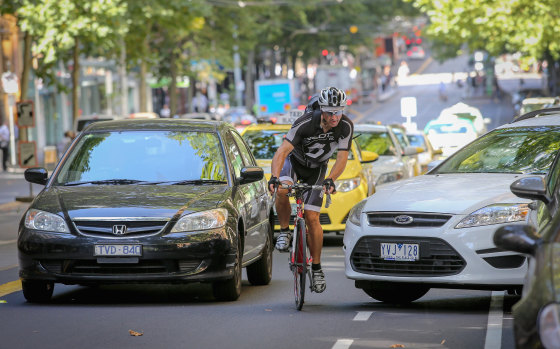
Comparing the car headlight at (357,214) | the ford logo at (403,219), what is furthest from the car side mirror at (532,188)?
the car headlight at (357,214)

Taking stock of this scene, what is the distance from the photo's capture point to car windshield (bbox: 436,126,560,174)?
410 inches

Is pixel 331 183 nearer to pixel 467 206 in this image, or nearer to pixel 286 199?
pixel 286 199

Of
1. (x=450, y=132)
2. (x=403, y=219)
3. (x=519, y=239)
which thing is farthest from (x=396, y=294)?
(x=450, y=132)

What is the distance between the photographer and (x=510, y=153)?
1064 centimetres

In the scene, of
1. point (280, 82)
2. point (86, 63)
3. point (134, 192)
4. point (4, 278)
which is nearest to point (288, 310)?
point (134, 192)

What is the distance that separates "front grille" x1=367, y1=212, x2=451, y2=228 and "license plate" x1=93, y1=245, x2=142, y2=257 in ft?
5.86

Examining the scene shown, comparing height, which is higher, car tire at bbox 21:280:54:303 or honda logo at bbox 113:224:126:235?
honda logo at bbox 113:224:126:235

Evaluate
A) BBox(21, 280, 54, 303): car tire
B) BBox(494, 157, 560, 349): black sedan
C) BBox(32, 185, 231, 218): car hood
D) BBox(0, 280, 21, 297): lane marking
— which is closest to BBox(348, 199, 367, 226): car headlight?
BBox(32, 185, 231, 218): car hood

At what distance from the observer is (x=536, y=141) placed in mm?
10711

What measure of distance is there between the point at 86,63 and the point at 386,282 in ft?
186

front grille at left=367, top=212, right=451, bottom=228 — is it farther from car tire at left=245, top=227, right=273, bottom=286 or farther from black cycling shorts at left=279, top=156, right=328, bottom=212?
car tire at left=245, top=227, right=273, bottom=286

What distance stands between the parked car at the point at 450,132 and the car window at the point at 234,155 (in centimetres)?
2074

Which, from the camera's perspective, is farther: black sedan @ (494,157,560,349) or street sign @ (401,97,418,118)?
street sign @ (401,97,418,118)

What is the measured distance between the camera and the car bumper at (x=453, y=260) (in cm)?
915
